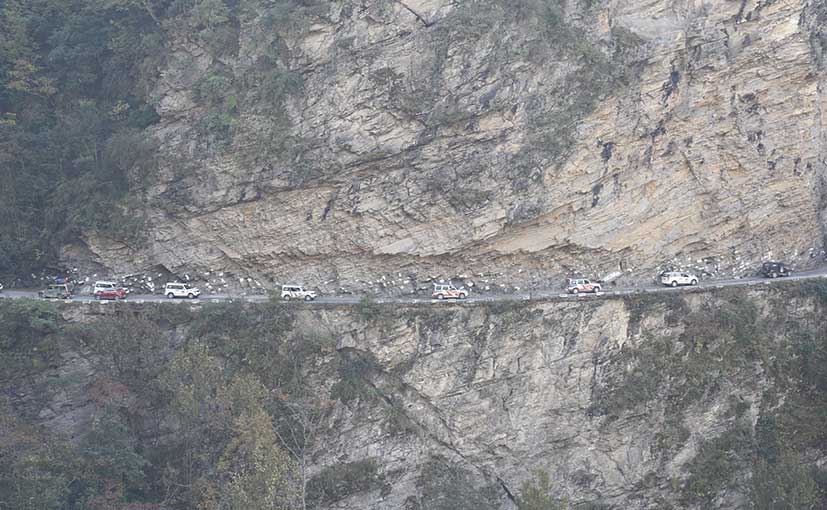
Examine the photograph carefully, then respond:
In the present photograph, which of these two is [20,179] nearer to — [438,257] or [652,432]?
[438,257]

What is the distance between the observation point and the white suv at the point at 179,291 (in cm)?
3569

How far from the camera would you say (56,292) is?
3553 centimetres

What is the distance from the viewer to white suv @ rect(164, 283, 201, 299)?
3569cm

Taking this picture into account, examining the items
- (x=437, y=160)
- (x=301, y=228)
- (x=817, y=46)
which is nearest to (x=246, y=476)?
(x=301, y=228)

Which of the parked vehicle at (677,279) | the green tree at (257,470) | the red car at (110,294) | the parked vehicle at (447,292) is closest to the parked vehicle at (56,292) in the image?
the red car at (110,294)

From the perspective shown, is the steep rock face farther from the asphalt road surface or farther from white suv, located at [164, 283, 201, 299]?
white suv, located at [164, 283, 201, 299]

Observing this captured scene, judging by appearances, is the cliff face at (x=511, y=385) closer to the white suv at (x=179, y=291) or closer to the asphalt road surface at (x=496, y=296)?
the asphalt road surface at (x=496, y=296)

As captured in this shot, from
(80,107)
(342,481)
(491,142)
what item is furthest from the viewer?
(80,107)

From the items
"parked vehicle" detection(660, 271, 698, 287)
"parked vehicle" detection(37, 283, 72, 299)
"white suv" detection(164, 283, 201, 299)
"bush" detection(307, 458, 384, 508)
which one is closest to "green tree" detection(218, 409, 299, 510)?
"bush" detection(307, 458, 384, 508)

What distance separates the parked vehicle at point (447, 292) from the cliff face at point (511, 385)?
2.04 feet

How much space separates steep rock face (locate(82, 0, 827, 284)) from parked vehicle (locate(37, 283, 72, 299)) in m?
A: 2.20

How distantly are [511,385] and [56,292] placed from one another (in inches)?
686

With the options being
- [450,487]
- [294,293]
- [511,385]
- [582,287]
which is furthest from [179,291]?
[582,287]

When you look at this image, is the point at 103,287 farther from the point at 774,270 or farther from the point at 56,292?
the point at 774,270
